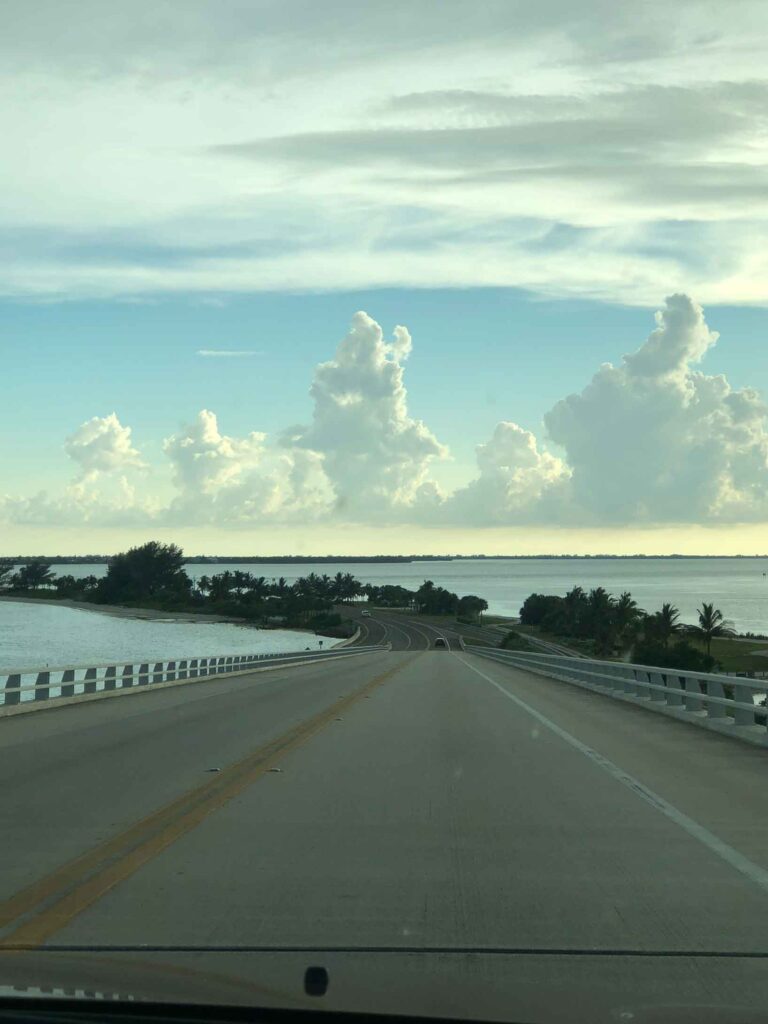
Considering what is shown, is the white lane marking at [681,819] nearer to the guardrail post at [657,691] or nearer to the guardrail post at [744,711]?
the guardrail post at [744,711]

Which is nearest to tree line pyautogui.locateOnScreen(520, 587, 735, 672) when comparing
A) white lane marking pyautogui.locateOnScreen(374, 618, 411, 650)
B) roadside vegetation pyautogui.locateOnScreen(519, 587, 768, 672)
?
roadside vegetation pyautogui.locateOnScreen(519, 587, 768, 672)

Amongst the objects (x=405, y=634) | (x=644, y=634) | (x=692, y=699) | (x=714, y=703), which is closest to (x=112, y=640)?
(x=405, y=634)

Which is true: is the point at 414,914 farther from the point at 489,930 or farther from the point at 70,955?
the point at 70,955

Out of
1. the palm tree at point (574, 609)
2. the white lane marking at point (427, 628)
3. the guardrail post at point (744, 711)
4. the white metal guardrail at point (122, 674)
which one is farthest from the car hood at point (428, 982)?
the palm tree at point (574, 609)

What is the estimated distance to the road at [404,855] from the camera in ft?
20.3

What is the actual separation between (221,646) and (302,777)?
110m

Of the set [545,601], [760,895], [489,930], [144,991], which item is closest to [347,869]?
[489,930]

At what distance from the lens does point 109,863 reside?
28.3 feet

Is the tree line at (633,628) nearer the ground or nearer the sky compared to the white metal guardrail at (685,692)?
nearer the sky

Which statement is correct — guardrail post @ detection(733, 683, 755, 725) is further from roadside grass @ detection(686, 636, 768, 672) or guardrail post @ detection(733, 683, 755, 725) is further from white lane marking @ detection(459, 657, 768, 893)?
roadside grass @ detection(686, 636, 768, 672)

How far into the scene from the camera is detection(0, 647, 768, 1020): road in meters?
6.20

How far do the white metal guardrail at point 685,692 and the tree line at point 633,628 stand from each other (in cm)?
4856

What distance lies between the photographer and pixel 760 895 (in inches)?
307

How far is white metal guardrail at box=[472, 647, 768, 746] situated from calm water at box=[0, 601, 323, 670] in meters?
43.2
